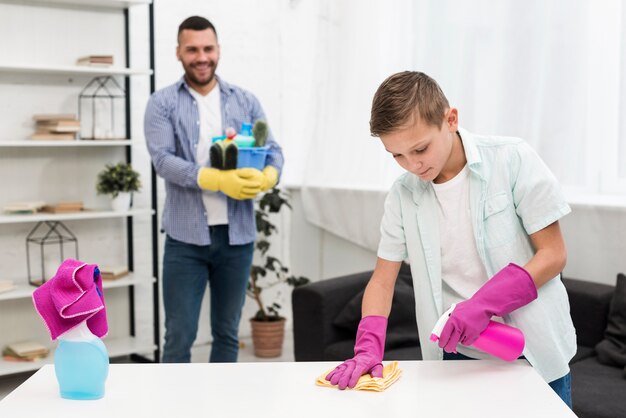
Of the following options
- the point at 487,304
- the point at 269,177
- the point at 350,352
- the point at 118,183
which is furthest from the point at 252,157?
the point at 487,304

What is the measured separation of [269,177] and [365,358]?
5.58ft

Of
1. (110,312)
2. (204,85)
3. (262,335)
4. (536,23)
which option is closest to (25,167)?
(110,312)

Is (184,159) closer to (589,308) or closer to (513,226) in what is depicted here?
(589,308)

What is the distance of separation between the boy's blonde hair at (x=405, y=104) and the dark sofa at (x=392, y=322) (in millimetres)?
1383

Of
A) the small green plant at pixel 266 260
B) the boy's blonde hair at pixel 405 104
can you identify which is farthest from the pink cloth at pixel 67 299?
the small green plant at pixel 266 260

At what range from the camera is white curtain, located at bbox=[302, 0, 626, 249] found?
3.02 m

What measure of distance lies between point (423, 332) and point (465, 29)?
6.98 feet

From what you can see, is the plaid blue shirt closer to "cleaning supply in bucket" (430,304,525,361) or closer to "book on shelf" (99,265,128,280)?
"book on shelf" (99,265,128,280)

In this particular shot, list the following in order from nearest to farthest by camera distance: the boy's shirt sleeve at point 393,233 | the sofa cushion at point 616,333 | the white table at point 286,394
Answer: the white table at point 286,394
the boy's shirt sleeve at point 393,233
the sofa cushion at point 616,333

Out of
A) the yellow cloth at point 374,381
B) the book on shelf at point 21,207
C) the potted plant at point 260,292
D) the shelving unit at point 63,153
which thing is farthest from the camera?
the potted plant at point 260,292

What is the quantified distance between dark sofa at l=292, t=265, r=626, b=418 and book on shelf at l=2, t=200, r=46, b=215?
1.38m

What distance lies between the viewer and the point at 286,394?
1.50 metres

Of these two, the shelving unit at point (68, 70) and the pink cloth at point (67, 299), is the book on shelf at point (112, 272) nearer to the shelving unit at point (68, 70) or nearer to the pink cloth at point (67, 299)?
the shelving unit at point (68, 70)

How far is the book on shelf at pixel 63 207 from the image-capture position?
151 inches
